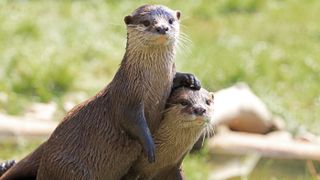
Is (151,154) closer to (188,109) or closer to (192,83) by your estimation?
(188,109)

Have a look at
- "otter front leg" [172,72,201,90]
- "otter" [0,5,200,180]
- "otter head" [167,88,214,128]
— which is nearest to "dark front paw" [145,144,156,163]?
"otter" [0,5,200,180]

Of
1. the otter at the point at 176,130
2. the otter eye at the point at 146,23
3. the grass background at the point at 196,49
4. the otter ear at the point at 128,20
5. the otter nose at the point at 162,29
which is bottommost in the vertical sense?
the grass background at the point at 196,49

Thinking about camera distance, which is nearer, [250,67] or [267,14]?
[250,67]

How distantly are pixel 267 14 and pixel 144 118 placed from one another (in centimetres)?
733

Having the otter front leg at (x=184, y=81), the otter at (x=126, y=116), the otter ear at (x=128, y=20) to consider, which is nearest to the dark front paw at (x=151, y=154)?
the otter at (x=126, y=116)

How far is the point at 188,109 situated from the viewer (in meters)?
3.96

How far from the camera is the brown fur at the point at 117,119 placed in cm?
386

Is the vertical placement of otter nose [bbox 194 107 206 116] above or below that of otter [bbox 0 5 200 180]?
below

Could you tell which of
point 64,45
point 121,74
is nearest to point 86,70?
point 64,45

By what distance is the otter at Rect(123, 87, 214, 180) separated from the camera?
396 centimetres

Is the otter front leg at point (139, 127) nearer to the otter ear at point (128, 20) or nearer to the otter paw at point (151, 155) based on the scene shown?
the otter paw at point (151, 155)

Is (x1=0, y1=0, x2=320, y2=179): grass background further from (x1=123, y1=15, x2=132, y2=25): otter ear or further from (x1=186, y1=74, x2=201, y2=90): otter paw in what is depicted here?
(x1=123, y1=15, x2=132, y2=25): otter ear

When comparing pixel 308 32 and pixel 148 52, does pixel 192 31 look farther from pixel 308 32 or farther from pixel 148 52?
pixel 148 52

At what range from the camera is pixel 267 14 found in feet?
36.2
